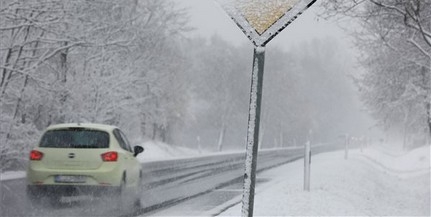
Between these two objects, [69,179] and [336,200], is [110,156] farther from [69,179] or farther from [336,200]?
[336,200]

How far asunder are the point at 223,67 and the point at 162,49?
29.2 m

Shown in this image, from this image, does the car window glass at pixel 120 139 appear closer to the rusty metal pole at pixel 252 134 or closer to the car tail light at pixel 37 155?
the car tail light at pixel 37 155

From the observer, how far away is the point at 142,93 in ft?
Answer: 116

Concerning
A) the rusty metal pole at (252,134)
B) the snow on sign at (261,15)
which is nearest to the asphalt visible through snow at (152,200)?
the rusty metal pole at (252,134)

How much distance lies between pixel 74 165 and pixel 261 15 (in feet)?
26.4

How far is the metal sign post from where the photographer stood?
11.1 ft

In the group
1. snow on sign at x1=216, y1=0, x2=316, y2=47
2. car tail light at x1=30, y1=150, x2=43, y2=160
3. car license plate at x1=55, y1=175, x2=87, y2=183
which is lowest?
car license plate at x1=55, y1=175, x2=87, y2=183

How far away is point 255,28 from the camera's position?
3.44 metres

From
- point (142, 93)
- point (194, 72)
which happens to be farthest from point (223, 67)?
point (142, 93)

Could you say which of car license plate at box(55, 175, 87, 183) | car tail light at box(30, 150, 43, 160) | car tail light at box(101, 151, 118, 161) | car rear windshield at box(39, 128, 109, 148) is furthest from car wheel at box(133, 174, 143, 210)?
car tail light at box(30, 150, 43, 160)

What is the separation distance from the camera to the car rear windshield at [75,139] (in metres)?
11.0

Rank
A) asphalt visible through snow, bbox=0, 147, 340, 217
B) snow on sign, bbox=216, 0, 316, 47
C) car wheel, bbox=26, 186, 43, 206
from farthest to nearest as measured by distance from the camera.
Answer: car wheel, bbox=26, 186, 43, 206
asphalt visible through snow, bbox=0, 147, 340, 217
snow on sign, bbox=216, 0, 316, 47

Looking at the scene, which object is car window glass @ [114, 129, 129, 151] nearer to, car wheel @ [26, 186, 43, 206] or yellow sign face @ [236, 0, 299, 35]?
car wheel @ [26, 186, 43, 206]

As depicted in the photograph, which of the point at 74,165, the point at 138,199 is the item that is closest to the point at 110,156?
the point at 74,165
